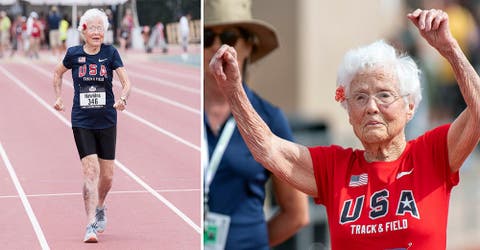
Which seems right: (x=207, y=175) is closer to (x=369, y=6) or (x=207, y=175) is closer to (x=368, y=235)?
(x=368, y=235)

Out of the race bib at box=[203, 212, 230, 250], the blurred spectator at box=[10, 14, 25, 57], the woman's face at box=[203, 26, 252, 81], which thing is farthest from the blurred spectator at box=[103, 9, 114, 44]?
the race bib at box=[203, 212, 230, 250]

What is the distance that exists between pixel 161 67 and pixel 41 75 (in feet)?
1.32

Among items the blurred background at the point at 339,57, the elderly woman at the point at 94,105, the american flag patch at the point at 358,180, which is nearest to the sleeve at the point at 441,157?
the american flag patch at the point at 358,180

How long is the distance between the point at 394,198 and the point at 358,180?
0.14 m

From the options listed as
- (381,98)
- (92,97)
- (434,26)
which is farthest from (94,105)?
(434,26)

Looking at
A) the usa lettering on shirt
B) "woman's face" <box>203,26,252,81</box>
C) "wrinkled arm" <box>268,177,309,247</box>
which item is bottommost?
"wrinkled arm" <box>268,177,309,247</box>

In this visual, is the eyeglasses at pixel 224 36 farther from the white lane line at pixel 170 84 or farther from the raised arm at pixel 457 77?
the raised arm at pixel 457 77

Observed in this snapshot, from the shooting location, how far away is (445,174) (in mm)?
4023

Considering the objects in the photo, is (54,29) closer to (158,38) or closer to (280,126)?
(158,38)

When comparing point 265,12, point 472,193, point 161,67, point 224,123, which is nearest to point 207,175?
point 224,123

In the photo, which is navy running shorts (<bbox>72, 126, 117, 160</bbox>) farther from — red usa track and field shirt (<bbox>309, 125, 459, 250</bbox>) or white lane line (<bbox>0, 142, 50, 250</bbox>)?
red usa track and field shirt (<bbox>309, 125, 459, 250</bbox>)

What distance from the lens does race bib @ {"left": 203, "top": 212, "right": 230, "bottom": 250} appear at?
5184mm

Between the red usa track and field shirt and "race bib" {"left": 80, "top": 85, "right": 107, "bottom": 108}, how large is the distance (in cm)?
78

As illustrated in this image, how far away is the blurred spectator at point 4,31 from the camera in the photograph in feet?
12.1
